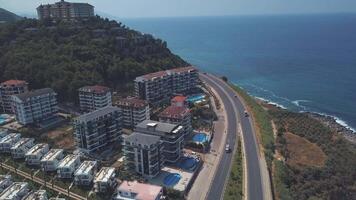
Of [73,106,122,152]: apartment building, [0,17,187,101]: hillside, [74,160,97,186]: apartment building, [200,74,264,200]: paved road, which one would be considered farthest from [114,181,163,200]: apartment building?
[0,17,187,101]: hillside

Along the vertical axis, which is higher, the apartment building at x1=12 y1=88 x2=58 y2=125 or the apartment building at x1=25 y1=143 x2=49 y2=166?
the apartment building at x1=12 y1=88 x2=58 y2=125

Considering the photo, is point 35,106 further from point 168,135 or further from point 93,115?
point 168,135

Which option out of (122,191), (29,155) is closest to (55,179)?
(29,155)

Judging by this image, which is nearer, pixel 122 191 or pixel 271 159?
pixel 122 191

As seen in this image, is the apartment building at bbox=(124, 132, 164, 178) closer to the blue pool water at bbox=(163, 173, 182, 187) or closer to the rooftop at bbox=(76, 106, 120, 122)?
the blue pool water at bbox=(163, 173, 182, 187)

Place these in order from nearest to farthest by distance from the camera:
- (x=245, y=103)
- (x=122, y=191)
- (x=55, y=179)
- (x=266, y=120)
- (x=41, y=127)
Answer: (x=122, y=191) < (x=55, y=179) < (x=41, y=127) < (x=266, y=120) < (x=245, y=103)

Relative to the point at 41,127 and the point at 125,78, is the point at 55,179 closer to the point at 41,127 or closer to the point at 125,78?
the point at 41,127
